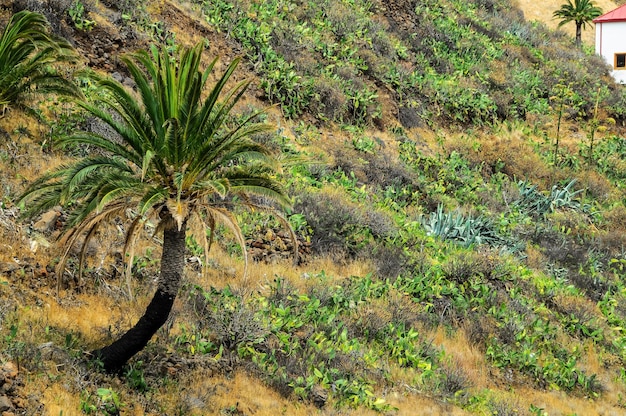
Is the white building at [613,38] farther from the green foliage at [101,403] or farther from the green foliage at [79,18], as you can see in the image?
the green foliage at [101,403]

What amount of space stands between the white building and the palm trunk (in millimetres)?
34585

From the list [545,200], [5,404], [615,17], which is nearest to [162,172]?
[5,404]

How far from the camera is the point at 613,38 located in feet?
127

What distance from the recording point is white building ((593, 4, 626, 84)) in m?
38.3

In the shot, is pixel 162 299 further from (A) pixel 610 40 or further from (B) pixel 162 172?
(A) pixel 610 40

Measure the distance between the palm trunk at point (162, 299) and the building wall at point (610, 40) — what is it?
34873 mm

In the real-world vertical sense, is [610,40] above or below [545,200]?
above

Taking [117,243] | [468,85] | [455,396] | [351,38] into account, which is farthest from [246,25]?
[455,396]

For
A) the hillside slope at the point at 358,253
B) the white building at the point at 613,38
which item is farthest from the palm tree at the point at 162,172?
the white building at the point at 613,38

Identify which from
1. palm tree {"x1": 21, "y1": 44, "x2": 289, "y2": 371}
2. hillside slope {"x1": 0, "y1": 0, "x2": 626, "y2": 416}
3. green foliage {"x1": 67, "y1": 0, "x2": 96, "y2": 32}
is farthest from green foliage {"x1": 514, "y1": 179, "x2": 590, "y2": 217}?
palm tree {"x1": 21, "y1": 44, "x2": 289, "y2": 371}

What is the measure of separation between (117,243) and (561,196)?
15.7 metres

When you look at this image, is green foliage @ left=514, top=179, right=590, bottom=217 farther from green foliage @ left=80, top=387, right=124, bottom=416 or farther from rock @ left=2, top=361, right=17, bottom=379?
rock @ left=2, top=361, right=17, bottom=379

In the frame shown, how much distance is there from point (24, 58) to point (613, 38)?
1329 inches

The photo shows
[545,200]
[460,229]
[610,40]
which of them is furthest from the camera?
[610,40]
